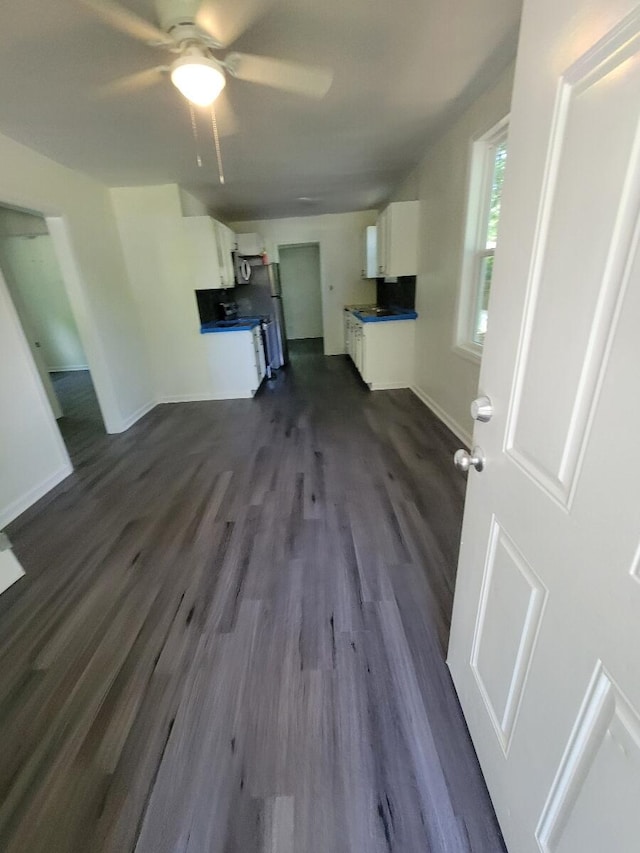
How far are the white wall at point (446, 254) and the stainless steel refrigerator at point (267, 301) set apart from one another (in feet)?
7.87

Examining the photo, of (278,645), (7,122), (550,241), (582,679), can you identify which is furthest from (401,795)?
(7,122)

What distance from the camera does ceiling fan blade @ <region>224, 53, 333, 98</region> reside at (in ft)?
5.78

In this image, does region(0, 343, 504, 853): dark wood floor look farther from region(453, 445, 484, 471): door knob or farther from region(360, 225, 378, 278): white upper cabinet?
region(360, 225, 378, 278): white upper cabinet

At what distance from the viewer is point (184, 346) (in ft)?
14.4

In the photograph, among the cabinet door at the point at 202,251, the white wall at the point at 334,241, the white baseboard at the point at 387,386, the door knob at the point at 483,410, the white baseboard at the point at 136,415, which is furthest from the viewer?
the white wall at the point at 334,241

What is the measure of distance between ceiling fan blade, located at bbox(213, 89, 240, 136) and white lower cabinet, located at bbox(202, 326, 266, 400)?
203cm

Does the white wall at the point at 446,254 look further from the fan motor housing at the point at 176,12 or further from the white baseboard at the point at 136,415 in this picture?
the white baseboard at the point at 136,415

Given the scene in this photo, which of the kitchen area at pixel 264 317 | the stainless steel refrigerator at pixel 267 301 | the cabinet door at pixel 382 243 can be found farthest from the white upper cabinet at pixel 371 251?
the stainless steel refrigerator at pixel 267 301

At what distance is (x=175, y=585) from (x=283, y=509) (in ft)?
2.46

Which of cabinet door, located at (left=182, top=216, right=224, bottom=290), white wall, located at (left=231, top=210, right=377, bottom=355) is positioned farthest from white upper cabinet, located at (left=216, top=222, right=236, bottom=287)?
white wall, located at (left=231, top=210, right=377, bottom=355)

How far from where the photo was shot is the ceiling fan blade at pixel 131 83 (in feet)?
5.83

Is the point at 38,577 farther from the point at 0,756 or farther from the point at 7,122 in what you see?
the point at 7,122

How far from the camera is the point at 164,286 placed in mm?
4133

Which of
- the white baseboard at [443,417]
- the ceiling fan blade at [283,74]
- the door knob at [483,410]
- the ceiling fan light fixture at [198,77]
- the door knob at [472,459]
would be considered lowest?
the white baseboard at [443,417]
